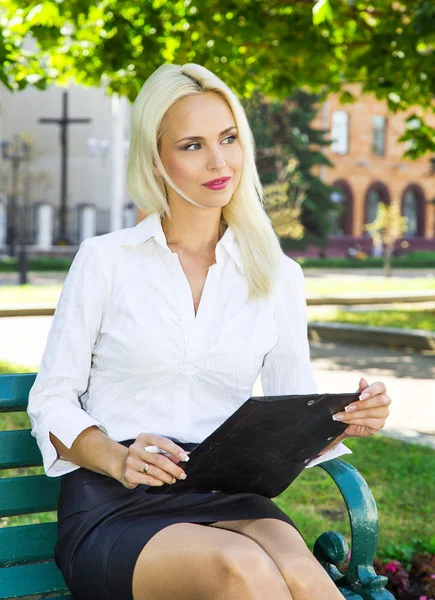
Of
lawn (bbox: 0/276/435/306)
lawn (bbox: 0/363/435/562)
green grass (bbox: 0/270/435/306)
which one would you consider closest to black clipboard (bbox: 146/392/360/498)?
lawn (bbox: 0/363/435/562)

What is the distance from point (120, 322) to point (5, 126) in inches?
1550

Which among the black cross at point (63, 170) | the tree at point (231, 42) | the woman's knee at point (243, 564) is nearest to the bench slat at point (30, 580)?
the woman's knee at point (243, 564)

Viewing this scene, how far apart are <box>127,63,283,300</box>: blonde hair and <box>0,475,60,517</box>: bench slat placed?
72cm

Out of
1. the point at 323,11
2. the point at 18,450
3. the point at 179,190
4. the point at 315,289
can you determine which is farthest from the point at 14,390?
the point at 315,289

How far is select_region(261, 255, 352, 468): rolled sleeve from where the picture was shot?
2.78m

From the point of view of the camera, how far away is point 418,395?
9.03 metres

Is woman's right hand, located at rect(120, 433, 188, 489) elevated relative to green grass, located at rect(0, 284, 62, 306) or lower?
elevated

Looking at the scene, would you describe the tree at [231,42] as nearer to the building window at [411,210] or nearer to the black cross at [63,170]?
the black cross at [63,170]

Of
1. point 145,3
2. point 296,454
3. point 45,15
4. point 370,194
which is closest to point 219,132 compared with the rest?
point 296,454

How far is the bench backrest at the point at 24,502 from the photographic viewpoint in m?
2.54

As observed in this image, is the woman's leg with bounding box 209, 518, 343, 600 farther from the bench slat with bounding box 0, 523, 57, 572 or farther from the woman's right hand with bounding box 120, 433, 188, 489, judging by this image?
the bench slat with bounding box 0, 523, 57, 572

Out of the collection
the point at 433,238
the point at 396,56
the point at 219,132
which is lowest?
the point at 433,238

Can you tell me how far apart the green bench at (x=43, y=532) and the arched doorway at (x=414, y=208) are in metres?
51.5

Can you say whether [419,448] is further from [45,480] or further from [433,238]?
[433,238]
